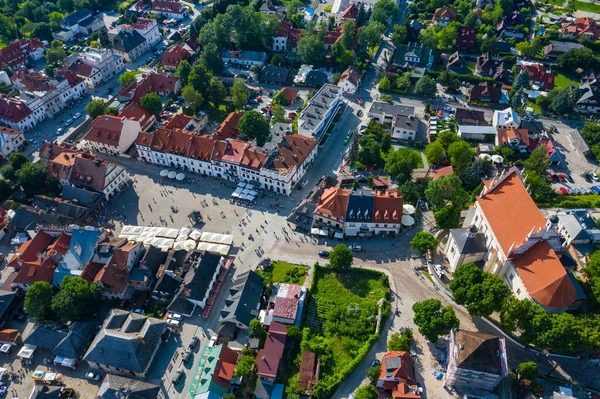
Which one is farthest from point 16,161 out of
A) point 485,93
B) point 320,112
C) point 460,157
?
point 485,93

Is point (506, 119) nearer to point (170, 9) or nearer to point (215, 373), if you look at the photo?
point (215, 373)

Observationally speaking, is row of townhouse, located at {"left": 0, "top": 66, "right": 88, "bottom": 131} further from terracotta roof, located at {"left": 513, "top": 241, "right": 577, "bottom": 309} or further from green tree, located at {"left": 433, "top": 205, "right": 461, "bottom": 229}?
terracotta roof, located at {"left": 513, "top": 241, "right": 577, "bottom": 309}

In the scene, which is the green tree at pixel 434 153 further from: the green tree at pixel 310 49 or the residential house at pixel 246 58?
the residential house at pixel 246 58

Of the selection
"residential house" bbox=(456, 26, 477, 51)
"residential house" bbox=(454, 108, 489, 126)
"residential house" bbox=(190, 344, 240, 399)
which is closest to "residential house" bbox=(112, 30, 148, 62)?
"residential house" bbox=(454, 108, 489, 126)

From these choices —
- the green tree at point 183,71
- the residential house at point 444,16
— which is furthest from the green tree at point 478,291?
the residential house at point 444,16

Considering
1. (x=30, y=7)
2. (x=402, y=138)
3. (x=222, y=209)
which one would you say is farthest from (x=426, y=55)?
(x=30, y=7)

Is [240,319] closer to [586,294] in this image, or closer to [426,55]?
[586,294]
